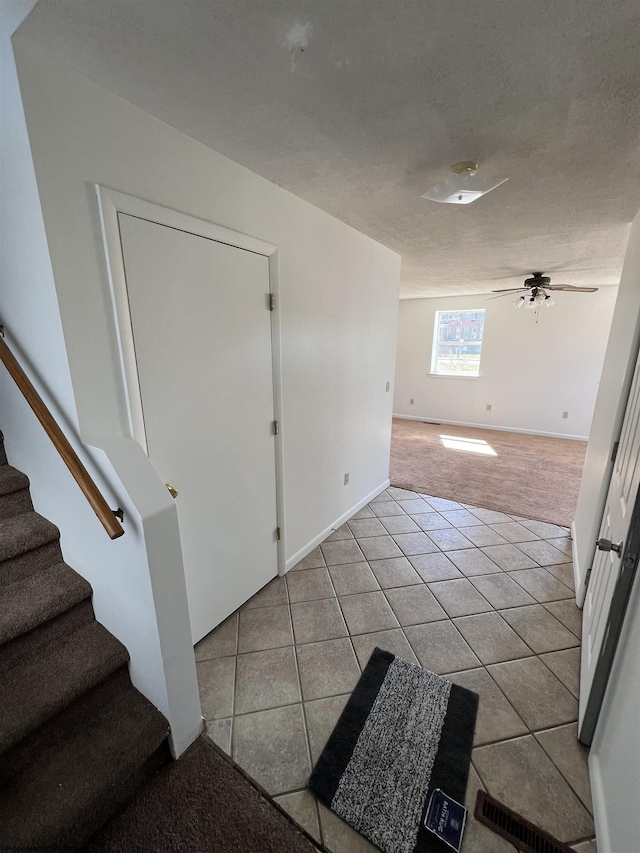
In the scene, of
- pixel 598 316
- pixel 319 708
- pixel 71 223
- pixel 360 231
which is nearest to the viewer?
pixel 71 223

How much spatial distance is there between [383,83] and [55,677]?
2.28 m

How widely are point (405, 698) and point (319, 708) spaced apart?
382mm

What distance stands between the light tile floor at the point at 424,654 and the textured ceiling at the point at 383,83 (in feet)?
7.52

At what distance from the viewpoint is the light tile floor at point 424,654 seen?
123cm

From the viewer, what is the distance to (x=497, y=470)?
4.20 meters

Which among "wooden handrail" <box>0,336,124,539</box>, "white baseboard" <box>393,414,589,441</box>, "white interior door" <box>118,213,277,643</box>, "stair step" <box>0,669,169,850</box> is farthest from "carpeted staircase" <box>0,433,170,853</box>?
"white baseboard" <box>393,414,589,441</box>

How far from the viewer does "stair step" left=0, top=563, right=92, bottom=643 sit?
1270mm

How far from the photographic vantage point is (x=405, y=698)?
1.52 meters

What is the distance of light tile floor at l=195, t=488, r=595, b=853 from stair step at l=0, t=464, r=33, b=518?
110 cm

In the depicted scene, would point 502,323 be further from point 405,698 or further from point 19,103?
point 19,103

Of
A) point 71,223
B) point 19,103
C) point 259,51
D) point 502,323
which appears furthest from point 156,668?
point 502,323

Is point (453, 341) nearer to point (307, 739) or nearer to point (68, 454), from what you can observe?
point (307, 739)

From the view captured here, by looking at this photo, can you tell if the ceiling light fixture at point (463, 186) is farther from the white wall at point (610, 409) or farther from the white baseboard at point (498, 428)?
the white baseboard at point (498, 428)

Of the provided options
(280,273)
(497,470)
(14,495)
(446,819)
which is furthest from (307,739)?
(497,470)
